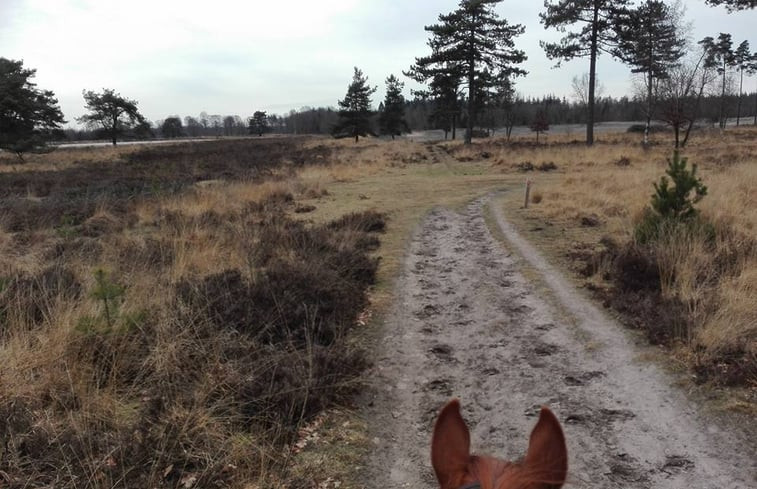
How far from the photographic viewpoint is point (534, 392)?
3924 millimetres

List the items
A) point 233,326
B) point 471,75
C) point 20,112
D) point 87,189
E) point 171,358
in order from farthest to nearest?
point 471,75, point 20,112, point 87,189, point 233,326, point 171,358

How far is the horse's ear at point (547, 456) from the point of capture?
111 centimetres

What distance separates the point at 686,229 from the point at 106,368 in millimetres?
6995

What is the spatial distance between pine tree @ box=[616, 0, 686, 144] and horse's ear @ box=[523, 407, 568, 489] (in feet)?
107

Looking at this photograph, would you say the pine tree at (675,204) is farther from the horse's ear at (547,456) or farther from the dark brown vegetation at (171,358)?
the horse's ear at (547,456)

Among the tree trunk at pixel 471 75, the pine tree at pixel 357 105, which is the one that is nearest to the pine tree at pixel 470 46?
the tree trunk at pixel 471 75

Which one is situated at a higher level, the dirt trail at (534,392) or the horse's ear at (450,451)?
the horse's ear at (450,451)

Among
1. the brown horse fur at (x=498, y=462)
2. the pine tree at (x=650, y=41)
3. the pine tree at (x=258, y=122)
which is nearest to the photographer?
the brown horse fur at (x=498, y=462)

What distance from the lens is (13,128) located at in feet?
103

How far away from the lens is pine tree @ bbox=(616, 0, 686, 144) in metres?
27.9

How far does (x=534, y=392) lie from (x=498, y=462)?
3.03 meters

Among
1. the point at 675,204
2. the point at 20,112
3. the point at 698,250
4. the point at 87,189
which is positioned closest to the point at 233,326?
the point at 698,250

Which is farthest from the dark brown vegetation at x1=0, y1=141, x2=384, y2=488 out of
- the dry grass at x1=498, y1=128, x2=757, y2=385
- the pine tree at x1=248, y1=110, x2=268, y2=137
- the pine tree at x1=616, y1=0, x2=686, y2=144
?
the pine tree at x1=248, y1=110, x2=268, y2=137

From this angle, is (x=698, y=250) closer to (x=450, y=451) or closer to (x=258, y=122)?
(x=450, y=451)
